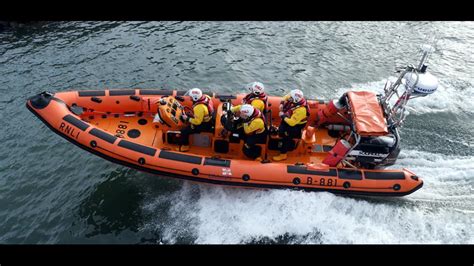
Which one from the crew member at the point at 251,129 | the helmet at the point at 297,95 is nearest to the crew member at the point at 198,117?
the crew member at the point at 251,129

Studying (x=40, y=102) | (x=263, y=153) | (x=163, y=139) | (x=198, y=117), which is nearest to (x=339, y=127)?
(x=263, y=153)

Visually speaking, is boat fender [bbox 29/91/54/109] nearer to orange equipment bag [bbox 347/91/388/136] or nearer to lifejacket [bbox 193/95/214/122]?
lifejacket [bbox 193/95/214/122]

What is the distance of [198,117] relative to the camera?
255 inches

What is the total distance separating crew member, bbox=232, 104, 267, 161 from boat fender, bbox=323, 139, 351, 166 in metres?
1.13

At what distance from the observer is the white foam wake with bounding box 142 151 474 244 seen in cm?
623

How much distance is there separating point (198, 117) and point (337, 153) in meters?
2.36

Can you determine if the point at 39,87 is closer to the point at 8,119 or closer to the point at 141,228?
the point at 8,119

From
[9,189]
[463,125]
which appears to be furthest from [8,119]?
[463,125]

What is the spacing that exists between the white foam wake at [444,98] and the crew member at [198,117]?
165 inches

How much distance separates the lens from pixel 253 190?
22.4 feet

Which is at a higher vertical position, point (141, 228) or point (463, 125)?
point (463, 125)

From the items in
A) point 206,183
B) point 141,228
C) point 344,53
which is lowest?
point 141,228

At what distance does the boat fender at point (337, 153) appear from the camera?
6.38 metres

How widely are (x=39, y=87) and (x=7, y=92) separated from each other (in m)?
0.70
